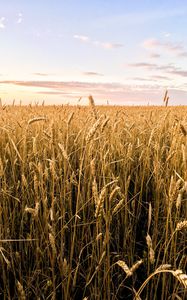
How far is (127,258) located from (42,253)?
16.2 inches

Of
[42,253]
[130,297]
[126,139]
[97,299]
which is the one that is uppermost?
[126,139]

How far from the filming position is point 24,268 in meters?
1.74

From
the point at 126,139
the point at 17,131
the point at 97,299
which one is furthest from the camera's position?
the point at 17,131

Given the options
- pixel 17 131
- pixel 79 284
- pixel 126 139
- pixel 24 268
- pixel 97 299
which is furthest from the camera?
pixel 17 131

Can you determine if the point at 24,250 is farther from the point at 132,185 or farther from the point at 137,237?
the point at 132,185

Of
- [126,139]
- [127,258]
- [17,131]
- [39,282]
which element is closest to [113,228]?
[127,258]

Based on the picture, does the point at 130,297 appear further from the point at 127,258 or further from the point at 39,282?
the point at 39,282

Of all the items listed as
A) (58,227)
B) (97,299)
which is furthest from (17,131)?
(97,299)

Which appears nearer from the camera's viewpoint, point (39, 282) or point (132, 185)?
point (39, 282)

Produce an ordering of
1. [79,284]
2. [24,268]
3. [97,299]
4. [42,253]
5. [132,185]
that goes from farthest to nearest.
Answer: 1. [132,185]
2. [24,268]
3. [79,284]
4. [42,253]
5. [97,299]

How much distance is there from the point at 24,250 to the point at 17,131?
1327 mm

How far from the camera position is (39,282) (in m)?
1.61

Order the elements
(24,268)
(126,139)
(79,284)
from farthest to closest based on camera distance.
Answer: (126,139)
(24,268)
(79,284)

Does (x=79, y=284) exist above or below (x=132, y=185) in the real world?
below
